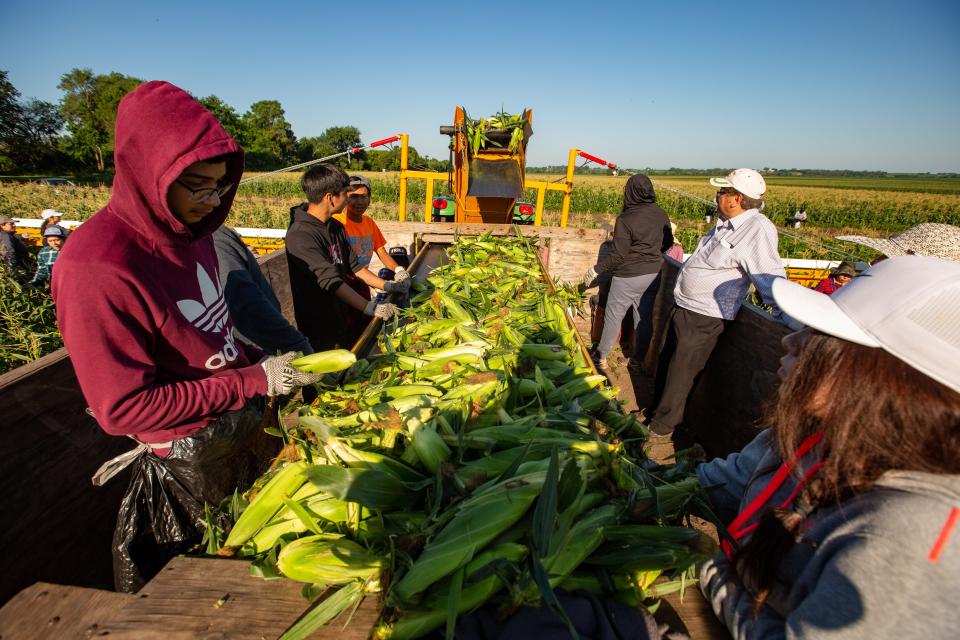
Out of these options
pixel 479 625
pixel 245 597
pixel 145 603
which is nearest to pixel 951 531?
pixel 479 625

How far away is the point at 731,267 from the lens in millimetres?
3871

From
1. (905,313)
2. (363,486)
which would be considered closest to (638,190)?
(905,313)

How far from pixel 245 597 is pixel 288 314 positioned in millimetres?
4377

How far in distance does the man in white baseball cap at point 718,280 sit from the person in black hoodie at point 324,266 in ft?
9.55

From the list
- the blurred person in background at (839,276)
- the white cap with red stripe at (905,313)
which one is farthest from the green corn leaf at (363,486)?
the blurred person in background at (839,276)

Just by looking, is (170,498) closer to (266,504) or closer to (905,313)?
(266,504)

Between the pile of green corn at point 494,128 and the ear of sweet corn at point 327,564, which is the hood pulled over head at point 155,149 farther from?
the pile of green corn at point 494,128

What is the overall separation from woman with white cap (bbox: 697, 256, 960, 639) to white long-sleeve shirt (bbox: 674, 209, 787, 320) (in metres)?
2.92

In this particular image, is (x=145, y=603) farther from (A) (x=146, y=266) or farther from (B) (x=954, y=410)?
(B) (x=954, y=410)

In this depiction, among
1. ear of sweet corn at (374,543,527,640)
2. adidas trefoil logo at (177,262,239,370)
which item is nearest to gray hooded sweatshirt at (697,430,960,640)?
ear of sweet corn at (374,543,527,640)

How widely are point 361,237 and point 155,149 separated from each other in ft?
11.3

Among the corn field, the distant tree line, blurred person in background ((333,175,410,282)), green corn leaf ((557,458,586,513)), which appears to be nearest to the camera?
green corn leaf ((557,458,586,513))

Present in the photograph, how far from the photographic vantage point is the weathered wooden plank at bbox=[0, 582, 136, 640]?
1.13m

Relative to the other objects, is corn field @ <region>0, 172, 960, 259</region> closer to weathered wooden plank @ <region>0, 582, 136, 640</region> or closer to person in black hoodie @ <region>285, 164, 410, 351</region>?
person in black hoodie @ <region>285, 164, 410, 351</region>
